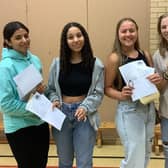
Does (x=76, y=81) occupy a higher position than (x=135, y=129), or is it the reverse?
(x=76, y=81)

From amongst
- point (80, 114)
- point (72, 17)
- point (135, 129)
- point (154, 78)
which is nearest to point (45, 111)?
point (80, 114)

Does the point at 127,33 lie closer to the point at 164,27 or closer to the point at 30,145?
the point at 164,27

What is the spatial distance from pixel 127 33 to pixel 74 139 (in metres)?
0.89

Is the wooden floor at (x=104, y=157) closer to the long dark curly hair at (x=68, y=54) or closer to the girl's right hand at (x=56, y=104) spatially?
the girl's right hand at (x=56, y=104)

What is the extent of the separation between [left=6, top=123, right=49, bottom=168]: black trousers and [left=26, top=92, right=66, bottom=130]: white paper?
0.16 metres

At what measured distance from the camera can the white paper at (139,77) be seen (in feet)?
8.16

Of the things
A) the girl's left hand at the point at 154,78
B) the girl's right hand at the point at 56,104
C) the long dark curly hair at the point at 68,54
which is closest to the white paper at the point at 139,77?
the girl's left hand at the point at 154,78

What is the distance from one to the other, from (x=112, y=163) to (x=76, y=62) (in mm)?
1799

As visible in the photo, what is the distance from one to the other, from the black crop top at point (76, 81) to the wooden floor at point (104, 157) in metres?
1.61

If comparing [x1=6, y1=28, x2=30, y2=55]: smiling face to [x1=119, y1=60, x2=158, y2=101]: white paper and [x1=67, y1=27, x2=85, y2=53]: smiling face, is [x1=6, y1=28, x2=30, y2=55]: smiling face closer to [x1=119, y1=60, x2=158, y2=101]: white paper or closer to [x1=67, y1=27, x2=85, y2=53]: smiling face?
[x1=67, y1=27, x2=85, y2=53]: smiling face

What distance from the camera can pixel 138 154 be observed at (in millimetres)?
2631

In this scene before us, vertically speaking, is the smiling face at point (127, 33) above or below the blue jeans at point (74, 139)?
above

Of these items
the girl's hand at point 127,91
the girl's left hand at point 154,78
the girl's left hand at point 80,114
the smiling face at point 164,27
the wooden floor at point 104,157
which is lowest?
the wooden floor at point 104,157

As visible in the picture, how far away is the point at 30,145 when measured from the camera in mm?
2514
